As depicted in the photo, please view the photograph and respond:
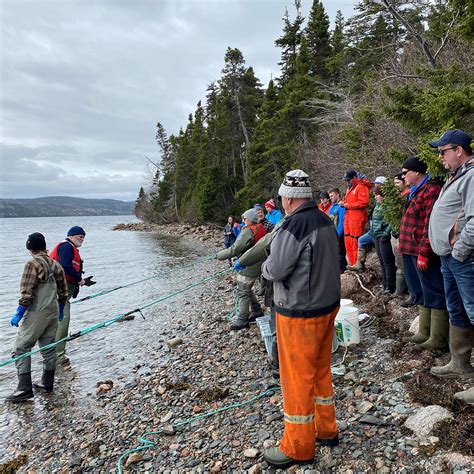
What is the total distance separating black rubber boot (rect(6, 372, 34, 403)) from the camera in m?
6.22

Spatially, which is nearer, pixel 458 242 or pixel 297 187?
pixel 297 187

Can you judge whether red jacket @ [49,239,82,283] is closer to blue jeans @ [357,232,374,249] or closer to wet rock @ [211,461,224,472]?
wet rock @ [211,461,224,472]

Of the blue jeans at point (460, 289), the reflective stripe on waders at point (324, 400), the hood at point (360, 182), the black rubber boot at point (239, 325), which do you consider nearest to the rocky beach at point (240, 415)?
the black rubber boot at point (239, 325)

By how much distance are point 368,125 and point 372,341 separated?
32.4ft

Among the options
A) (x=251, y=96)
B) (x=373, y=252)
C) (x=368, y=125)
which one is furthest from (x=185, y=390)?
(x=251, y=96)

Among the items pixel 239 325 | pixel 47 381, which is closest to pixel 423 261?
pixel 239 325

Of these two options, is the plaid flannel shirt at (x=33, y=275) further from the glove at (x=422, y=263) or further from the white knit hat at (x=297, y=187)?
the glove at (x=422, y=263)

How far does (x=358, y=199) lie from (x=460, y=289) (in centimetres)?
517

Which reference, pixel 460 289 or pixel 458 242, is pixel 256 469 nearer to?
pixel 460 289

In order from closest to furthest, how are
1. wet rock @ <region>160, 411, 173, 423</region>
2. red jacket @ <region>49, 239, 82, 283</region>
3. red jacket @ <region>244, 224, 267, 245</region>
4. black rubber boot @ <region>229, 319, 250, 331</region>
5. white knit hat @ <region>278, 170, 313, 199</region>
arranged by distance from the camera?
white knit hat @ <region>278, 170, 313, 199</region> → wet rock @ <region>160, 411, 173, 423</region> → red jacket @ <region>49, 239, 82, 283</region> → red jacket @ <region>244, 224, 267, 245</region> → black rubber boot @ <region>229, 319, 250, 331</region>

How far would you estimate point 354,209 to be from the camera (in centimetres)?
895

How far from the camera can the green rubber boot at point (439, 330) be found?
4746 mm

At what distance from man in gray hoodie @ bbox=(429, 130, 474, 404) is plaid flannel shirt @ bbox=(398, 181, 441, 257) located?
2.55 feet

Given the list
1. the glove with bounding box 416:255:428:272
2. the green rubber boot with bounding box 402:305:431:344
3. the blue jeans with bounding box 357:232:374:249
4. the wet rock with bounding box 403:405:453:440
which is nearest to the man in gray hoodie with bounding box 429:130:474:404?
the wet rock with bounding box 403:405:453:440
